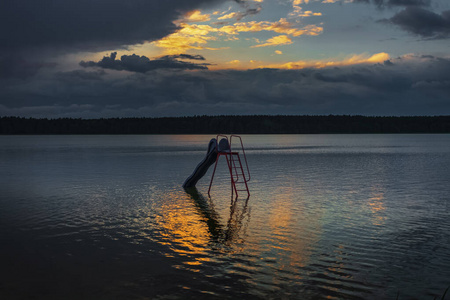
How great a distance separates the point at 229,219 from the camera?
17094mm

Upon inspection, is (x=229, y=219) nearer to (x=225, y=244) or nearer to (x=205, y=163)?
(x=225, y=244)

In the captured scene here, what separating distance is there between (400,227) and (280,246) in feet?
17.3

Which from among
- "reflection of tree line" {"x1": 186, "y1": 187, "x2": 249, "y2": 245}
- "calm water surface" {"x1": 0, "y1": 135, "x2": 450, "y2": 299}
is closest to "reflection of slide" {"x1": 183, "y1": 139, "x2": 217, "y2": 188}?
"calm water surface" {"x1": 0, "y1": 135, "x2": 450, "y2": 299}

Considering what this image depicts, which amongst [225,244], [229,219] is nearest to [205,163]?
[229,219]

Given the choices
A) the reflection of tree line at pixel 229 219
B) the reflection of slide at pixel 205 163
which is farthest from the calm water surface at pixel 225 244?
the reflection of slide at pixel 205 163

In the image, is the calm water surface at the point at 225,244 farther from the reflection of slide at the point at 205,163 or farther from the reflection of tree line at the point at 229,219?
the reflection of slide at the point at 205,163

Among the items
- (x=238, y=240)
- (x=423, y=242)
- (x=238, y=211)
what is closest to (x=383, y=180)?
(x=238, y=211)

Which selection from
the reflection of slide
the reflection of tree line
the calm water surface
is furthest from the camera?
the reflection of slide

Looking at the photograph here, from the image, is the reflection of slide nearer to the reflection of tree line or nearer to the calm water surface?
the calm water surface

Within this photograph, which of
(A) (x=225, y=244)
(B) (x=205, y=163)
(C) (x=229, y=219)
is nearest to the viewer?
(A) (x=225, y=244)

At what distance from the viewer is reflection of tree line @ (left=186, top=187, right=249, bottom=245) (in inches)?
552

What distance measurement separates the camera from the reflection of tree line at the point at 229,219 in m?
14.0

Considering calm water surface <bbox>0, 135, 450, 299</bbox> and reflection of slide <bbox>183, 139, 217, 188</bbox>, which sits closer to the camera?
calm water surface <bbox>0, 135, 450, 299</bbox>

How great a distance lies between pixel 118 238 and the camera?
543 inches
